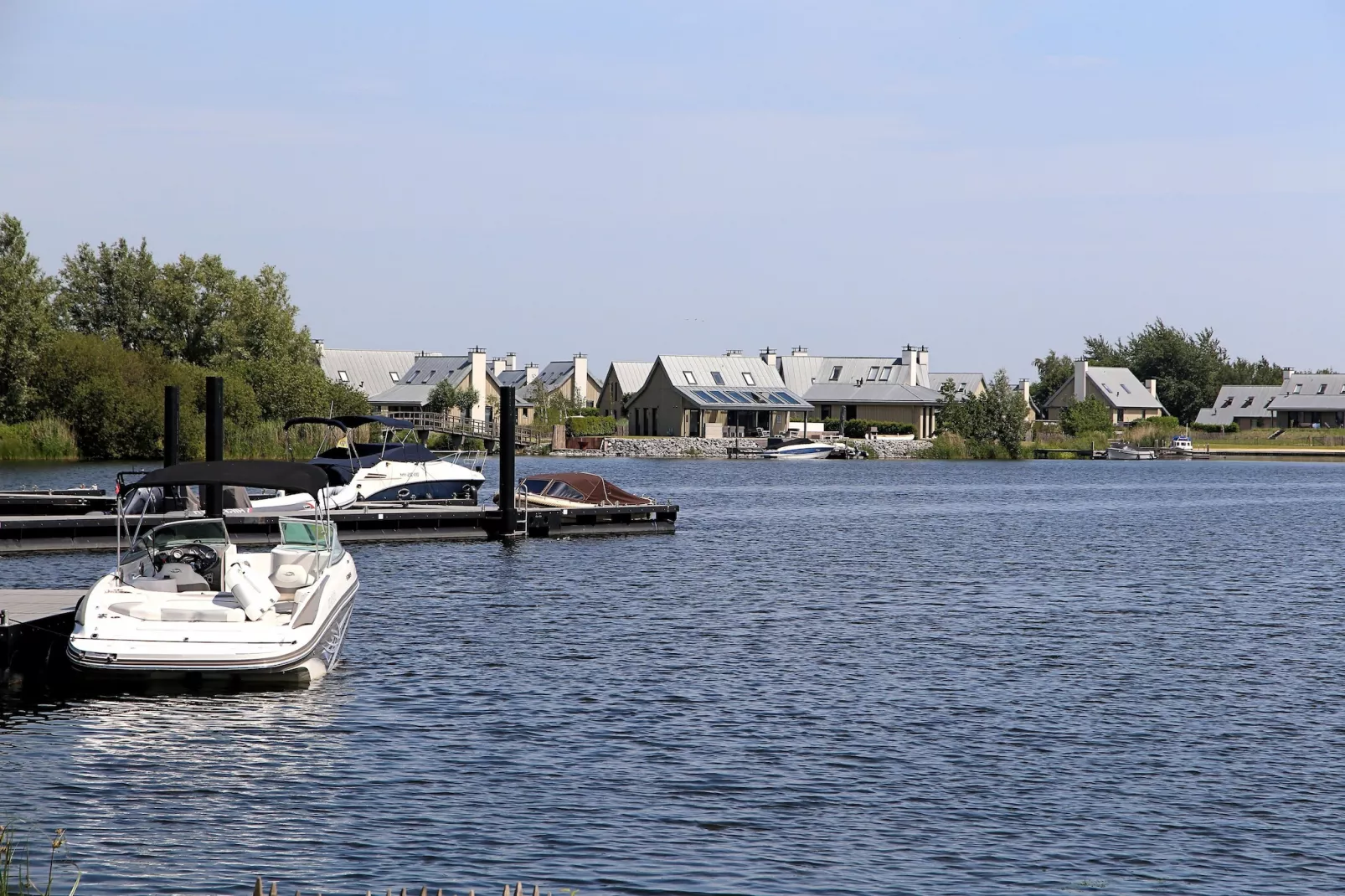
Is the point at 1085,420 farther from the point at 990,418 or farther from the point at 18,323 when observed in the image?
the point at 18,323

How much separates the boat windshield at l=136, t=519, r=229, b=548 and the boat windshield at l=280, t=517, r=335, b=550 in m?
1.56

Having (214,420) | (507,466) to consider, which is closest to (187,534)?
(214,420)

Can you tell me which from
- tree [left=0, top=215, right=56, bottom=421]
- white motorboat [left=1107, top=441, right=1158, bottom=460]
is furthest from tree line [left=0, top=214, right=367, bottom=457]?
white motorboat [left=1107, top=441, right=1158, bottom=460]

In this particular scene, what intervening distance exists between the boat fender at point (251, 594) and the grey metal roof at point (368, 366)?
12106 centimetres

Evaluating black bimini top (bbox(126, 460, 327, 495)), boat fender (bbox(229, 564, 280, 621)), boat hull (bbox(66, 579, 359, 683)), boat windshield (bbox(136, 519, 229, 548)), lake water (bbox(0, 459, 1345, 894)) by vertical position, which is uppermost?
black bimini top (bbox(126, 460, 327, 495))

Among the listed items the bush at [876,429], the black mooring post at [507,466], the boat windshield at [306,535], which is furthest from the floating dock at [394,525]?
the bush at [876,429]

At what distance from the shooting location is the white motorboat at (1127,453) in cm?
12875

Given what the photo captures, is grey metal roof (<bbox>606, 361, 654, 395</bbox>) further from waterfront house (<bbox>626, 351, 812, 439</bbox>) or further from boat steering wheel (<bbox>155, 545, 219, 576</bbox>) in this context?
boat steering wheel (<bbox>155, 545, 219, 576</bbox>)

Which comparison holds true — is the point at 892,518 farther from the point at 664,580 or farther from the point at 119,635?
the point at 119,635

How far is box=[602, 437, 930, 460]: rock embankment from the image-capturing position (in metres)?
119

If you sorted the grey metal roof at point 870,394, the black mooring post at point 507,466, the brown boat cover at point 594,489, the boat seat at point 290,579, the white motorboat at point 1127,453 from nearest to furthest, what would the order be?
the boat seat at point 290,579
the black mooring post at point 507,466
the brown boat cover at point 594,489
the grey metal roof at point 870,394
the white motorboat at point 1127,453

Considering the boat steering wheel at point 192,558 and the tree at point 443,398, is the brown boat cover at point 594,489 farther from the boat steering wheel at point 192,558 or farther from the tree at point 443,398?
the tree at point 443,398

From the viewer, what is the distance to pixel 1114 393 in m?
152

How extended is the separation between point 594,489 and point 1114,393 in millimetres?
112771
